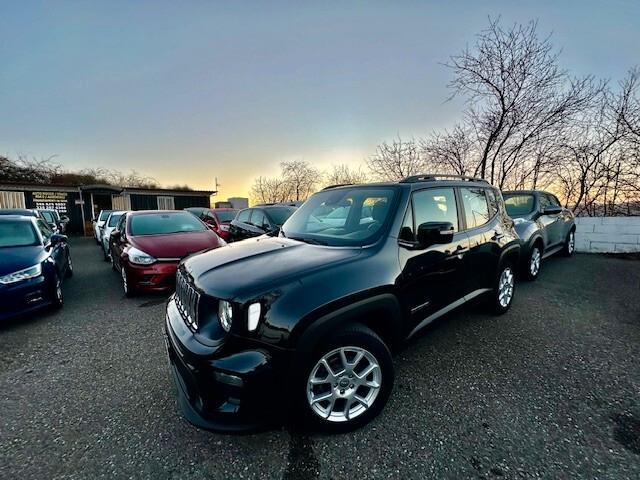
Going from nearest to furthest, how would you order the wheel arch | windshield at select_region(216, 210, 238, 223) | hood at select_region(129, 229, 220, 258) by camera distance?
the wheel arch < hood at select_region(129, 229, 220, 258) < windshield at select_region(216, 210, 238, 223)

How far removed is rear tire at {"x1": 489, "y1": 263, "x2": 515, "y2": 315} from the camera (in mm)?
3705

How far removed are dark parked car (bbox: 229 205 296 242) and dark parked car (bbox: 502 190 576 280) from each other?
5127 mm

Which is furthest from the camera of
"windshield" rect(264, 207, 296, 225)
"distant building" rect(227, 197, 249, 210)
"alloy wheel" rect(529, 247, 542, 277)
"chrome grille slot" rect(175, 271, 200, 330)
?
"distant building" rect(227, 197, 249, 210)

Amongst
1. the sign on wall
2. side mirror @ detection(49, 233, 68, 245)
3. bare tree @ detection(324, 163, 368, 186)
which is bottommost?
side mirror @ detection(49, 233, 68, 245)

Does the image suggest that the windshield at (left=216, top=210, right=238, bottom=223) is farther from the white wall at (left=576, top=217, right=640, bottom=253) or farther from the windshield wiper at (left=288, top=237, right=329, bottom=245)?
the white wall at (left=576, top=217, right=640, bottom=253)

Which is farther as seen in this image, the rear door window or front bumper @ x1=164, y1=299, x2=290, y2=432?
the rear door window

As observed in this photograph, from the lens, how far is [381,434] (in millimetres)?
1988

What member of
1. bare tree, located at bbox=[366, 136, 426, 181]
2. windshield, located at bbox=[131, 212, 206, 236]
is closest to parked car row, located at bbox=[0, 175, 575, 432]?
windshield, located at bbox=[131, 212, 206, 236]

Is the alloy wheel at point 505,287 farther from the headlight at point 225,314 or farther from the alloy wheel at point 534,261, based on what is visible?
the headlight at point 225,314

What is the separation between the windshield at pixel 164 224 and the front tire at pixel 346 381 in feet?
16.3

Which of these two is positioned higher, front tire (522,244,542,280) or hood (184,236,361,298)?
hood (184,236,361,298)

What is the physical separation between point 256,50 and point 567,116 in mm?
11041

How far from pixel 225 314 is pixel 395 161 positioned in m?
16.2

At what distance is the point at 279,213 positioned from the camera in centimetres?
775
